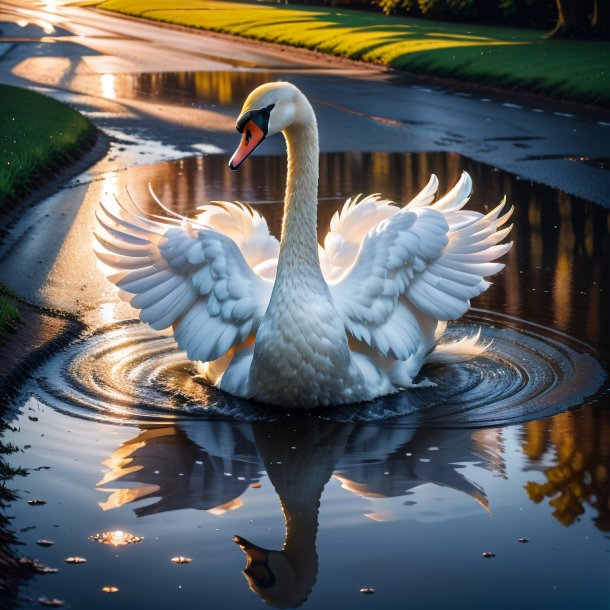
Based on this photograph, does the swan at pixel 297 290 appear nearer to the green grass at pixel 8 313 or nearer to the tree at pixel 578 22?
the green grass at pixel 8 313

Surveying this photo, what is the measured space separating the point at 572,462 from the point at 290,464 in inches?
52.0

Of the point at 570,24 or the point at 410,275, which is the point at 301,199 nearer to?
the point at 410,275

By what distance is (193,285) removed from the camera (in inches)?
270

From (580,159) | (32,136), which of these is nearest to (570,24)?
(580,159)

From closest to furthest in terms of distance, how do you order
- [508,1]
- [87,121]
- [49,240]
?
[49,240]
[87,121]
[508,1]

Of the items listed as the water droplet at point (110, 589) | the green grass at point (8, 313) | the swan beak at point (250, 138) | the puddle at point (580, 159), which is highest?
the puddle at point (580, 159)

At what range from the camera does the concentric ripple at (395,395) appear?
22.0 feet

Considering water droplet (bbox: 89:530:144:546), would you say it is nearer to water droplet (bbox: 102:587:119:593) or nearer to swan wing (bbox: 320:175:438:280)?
water droplet (bbox: 102:587:119:593)

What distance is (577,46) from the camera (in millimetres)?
28391

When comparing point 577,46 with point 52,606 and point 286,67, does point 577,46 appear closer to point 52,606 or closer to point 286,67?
point 286,67

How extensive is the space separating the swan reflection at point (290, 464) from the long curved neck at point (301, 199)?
2.77 ft

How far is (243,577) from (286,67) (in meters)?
24.7

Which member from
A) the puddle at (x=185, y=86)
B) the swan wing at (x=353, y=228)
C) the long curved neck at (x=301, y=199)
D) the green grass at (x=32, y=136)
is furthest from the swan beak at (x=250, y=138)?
the puddle at (x=185, y=86)

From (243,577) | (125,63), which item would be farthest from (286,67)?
(243,577)
